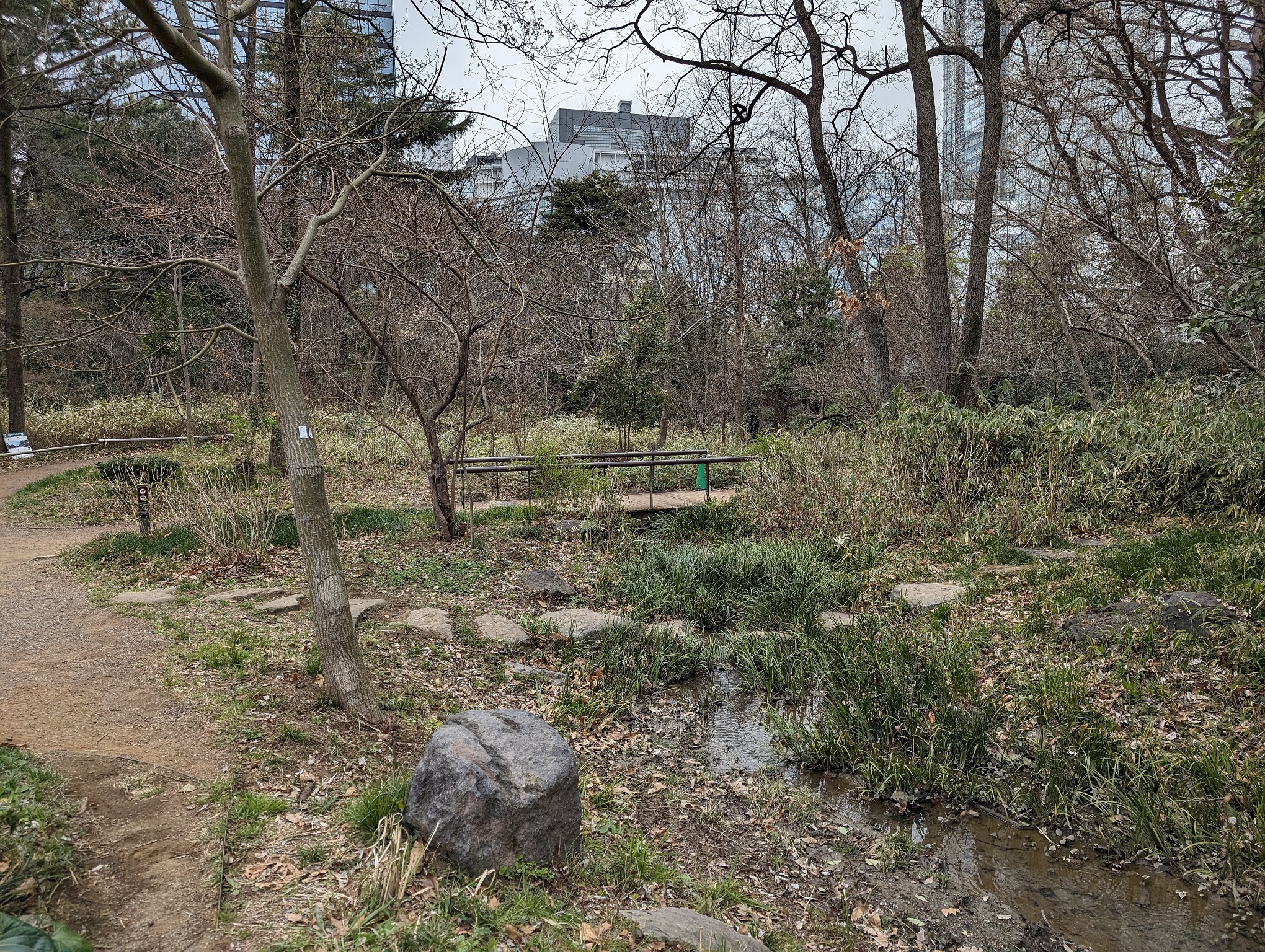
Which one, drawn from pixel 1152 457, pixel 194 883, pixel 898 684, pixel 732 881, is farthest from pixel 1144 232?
pixel 194 883

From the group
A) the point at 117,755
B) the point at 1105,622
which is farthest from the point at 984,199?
the point at 117,755

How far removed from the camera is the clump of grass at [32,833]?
2.21 m

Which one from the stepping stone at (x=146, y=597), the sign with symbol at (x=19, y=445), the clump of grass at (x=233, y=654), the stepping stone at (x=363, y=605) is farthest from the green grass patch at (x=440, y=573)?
the sign with symbol at (x=19, y=445)

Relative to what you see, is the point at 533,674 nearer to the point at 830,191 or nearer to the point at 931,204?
the point at 931,204

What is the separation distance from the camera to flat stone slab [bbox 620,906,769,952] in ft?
8.50

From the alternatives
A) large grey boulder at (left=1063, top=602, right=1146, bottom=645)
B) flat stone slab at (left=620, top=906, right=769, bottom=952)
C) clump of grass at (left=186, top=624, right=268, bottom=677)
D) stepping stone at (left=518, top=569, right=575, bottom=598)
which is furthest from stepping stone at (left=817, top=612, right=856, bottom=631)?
clump of grass at (left=186, top=624, right=268, bottom=677)

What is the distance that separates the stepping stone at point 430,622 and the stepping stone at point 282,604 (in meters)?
0.78

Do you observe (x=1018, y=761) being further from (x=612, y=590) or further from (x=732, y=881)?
(x=612, y=590)

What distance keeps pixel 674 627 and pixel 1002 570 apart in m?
2.79

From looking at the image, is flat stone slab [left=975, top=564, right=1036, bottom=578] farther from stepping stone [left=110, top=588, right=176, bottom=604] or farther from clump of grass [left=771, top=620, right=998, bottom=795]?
stepping stone [left=110, top=588, right=176, bottom=604]

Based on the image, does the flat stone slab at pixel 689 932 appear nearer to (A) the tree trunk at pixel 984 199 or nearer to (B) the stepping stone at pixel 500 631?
(B) the stepping stone at pixel 500 631

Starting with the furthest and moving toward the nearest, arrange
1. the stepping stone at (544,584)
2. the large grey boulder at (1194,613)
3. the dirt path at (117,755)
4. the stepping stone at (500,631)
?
the stepping stone at (544,584) → the stepping stone at (500,631) → the large grey boulder at (1194,613) → the dirt path at (117,755)

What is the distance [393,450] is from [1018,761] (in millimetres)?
10906

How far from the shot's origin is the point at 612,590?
695 cm
